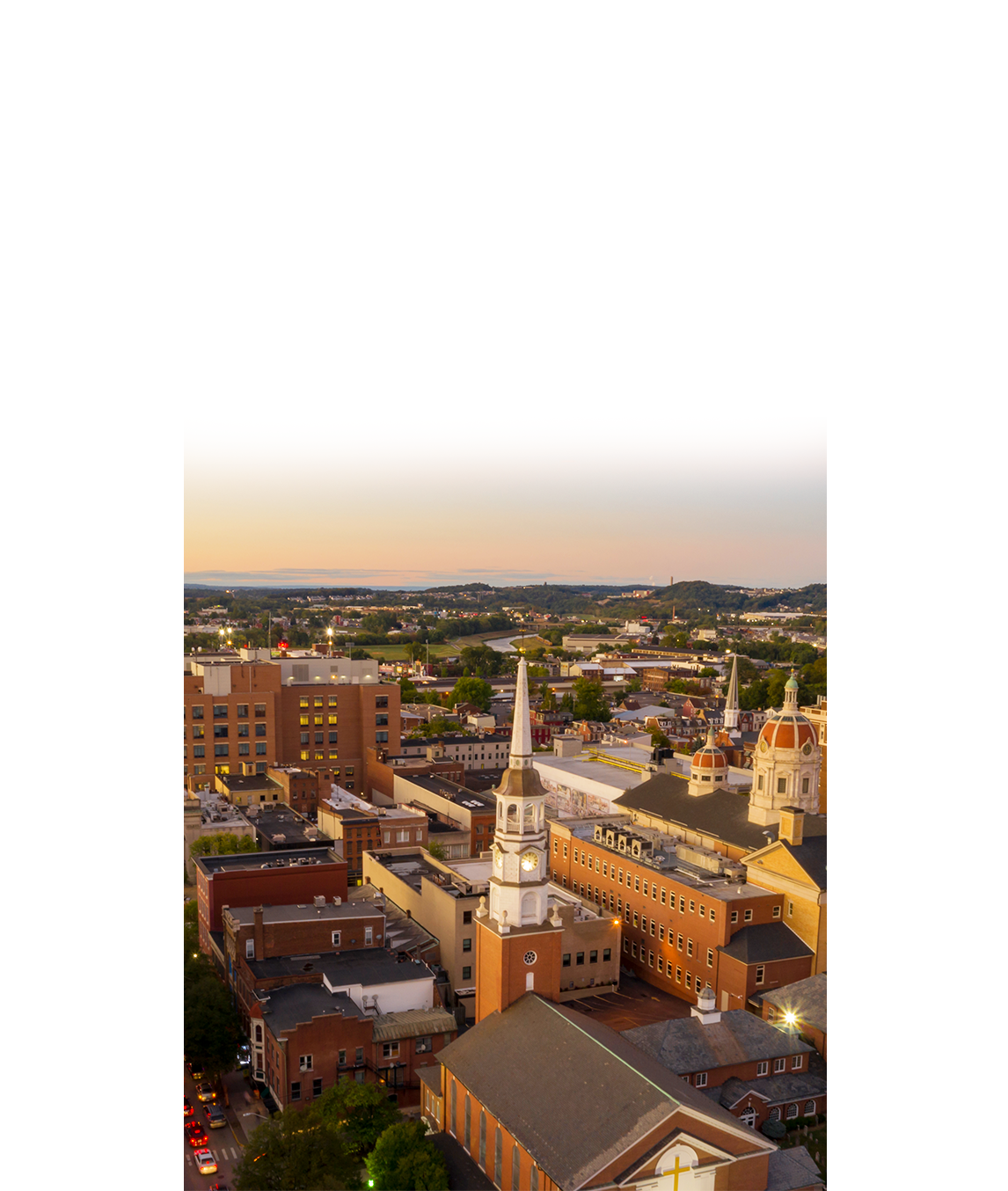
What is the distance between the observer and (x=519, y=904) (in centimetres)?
730

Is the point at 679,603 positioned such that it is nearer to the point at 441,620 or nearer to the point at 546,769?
the point at 441,620

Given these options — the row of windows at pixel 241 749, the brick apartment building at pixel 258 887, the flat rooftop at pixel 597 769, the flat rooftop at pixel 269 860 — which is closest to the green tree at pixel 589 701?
the flat rooftop at pixel 597 769

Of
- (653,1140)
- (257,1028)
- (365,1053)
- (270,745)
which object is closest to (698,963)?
(365,1053)

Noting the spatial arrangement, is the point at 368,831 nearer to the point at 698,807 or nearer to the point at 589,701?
the point at 698,807

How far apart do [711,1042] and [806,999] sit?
174 cm

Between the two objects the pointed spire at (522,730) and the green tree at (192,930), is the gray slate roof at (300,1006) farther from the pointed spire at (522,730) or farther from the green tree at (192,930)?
the pointed spire at (522,730)

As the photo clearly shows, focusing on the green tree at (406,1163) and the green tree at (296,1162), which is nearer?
the green tree at (296,1162)

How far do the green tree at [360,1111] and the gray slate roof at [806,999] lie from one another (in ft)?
13.9

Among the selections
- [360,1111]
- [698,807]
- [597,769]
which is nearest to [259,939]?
[360,1111]

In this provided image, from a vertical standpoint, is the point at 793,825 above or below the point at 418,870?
above

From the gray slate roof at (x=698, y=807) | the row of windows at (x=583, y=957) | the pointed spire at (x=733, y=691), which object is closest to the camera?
the pointed spire at (x=733, y=691)

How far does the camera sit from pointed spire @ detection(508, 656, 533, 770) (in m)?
6.48

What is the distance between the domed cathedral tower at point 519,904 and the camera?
281 inches

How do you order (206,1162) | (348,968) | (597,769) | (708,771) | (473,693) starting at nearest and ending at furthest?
(206,1162)
(348,968)
(708,771)
(597,769)
(473,693)
